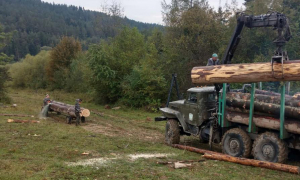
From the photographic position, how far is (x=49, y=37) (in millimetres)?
115562

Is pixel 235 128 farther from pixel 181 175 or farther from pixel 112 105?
pixel 112 105

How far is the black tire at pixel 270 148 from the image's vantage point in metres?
8.33

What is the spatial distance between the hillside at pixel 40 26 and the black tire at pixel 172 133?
2343 inches

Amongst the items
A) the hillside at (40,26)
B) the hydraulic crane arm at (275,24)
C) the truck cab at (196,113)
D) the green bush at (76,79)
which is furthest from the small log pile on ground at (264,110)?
the hillside at (40,26)

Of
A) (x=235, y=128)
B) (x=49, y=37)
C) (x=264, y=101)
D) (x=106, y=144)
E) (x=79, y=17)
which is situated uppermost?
(x=79, y=17)

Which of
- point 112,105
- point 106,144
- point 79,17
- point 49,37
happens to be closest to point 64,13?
point 79,17

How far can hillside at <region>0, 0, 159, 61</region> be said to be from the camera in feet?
335

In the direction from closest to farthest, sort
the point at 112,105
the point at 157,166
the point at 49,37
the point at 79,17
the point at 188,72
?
the point at 157,166 → the point at 188,72 → the point at 112,105 → the point at 49,37 → the point at 79,17

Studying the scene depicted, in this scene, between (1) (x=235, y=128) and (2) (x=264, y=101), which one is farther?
(1) (x=235, y=128)

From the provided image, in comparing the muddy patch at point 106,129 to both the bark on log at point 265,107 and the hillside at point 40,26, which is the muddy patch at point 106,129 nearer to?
the bark on log at point 265,107

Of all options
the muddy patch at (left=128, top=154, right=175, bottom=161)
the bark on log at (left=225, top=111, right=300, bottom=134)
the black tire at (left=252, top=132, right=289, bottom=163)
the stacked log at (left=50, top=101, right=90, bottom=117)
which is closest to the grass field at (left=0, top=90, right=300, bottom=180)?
the muddy patch at (left=128, top=154, right=175, bottom=161)

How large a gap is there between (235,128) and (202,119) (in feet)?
4.67

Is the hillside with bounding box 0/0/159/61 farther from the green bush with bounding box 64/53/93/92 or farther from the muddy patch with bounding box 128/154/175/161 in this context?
the muddy patch with bounding box 128/154/175/161

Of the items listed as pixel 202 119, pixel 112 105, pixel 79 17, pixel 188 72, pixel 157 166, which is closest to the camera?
pixel 157 166
